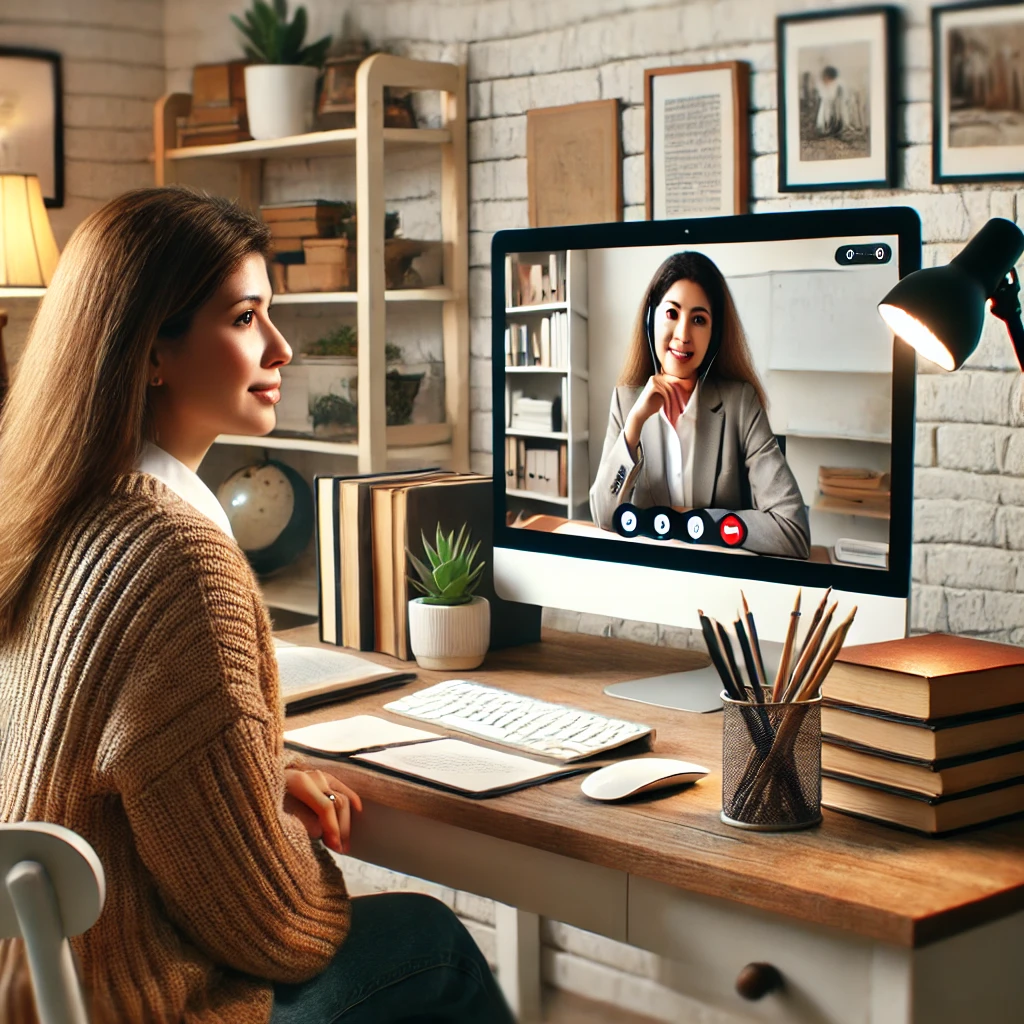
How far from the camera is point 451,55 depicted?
9.16ft

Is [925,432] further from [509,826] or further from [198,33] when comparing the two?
[198,33]

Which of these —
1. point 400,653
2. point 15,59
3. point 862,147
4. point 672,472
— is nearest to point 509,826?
point 672,472

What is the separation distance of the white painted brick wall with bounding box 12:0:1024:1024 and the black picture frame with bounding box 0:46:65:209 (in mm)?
38

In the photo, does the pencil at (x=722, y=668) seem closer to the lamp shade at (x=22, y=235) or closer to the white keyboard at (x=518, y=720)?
the white keyboard at (x=518, y=720)

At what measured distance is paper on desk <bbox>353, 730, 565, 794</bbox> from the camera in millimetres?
1490

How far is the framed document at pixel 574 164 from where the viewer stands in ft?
8.15

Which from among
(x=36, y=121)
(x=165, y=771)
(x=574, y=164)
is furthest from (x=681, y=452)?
→ (x=36, y=121)

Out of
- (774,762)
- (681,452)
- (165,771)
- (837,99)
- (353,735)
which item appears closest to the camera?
(165,771)

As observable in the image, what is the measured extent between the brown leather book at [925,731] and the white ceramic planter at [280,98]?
1.98 metres

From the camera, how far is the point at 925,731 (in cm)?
131

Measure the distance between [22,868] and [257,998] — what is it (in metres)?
0.47

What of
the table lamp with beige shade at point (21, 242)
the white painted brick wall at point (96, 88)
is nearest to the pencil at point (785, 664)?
the table lamp with beige shade at point (21, 242)

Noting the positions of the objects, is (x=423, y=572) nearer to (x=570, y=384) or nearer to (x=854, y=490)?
(x=570, y=384)

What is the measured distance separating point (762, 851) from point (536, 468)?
2.72 ft
